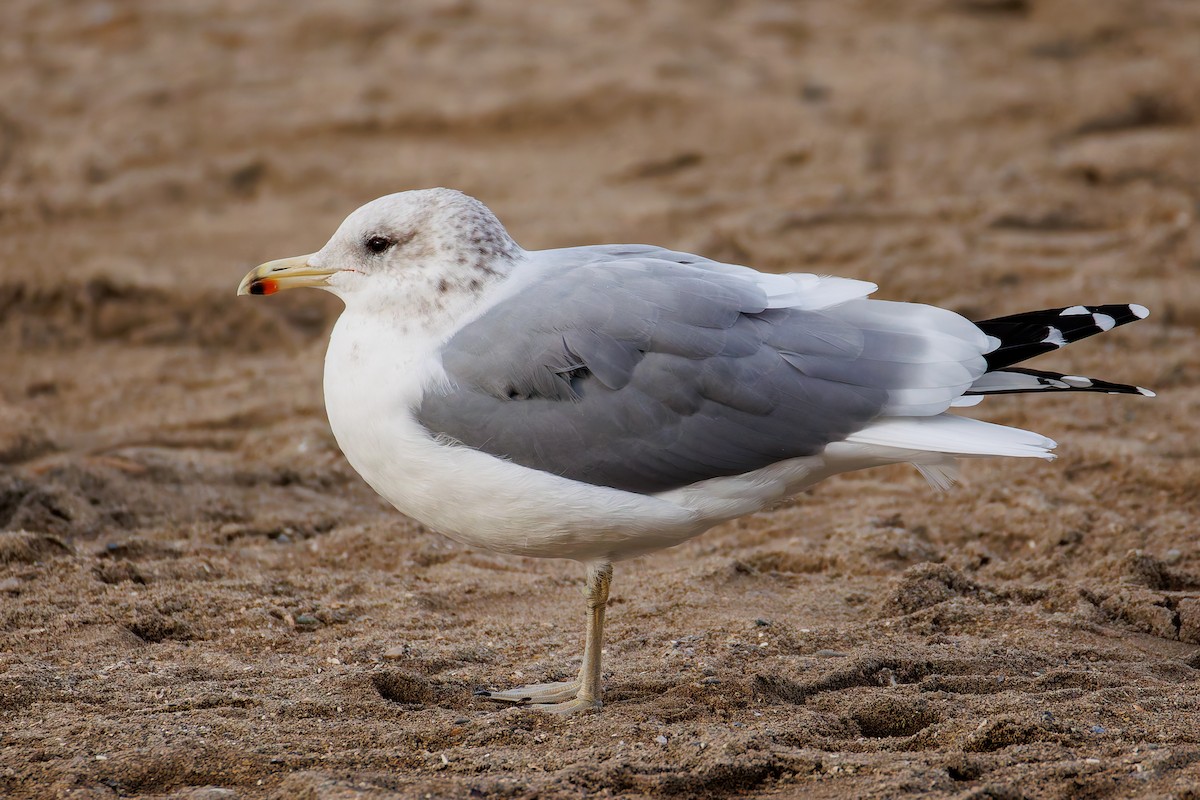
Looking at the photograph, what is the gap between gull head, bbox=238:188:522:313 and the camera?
390cm

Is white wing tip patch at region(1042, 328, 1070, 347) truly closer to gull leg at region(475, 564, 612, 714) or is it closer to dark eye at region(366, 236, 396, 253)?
gull leg at region(475, 564, 612, 714)

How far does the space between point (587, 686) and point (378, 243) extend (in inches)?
58.0

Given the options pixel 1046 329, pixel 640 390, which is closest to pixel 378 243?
pixel 640 390

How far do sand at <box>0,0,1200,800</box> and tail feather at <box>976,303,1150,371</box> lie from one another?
963 millimetres

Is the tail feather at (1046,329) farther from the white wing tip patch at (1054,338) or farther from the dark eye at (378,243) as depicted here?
the dark eye at (378,243)

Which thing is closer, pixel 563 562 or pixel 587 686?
pixel 587 686

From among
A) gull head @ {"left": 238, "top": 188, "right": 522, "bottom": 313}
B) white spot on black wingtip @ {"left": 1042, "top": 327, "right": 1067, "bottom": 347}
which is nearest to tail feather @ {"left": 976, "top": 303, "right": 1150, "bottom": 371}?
white spot on black wingtip @ {"left": 1042, "top": 327, "right": 1067, "bottom": 347}

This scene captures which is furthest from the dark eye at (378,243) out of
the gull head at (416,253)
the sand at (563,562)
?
the sand at (563,562)

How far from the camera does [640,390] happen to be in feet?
12.3

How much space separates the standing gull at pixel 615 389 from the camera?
368 cm

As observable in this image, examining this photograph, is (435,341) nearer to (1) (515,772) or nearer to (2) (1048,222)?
(1) (515,772)

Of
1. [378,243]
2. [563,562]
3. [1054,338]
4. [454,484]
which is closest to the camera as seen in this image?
[454,484]

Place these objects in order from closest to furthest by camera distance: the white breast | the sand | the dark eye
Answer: the sand, the white breast, the dark eye

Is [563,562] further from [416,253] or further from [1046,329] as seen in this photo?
[1046,329]
